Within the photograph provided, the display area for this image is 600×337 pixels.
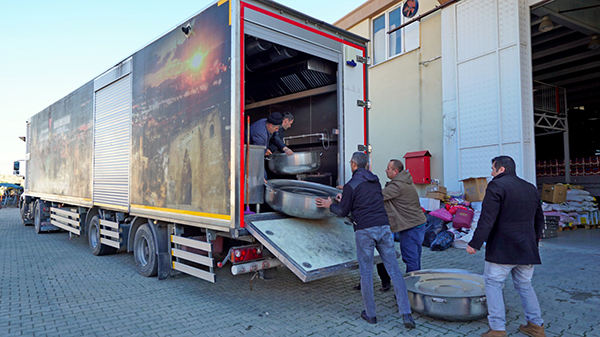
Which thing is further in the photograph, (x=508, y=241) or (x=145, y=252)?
(x=145, y=252)

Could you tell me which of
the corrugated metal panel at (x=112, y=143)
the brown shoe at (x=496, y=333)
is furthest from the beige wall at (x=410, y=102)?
the corrugated metal panel at (x=112, y=143)

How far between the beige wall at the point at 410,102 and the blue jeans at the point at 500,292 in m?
6.99

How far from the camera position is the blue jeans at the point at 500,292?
10.5ft

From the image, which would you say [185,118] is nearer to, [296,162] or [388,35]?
[296,162]

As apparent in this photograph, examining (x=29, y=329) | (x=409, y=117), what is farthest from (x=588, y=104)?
(x=29, y=329)

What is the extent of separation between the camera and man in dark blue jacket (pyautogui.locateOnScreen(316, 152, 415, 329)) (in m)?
3.54

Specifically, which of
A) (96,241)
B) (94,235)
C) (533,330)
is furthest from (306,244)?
(94,235)

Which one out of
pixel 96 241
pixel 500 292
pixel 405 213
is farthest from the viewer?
pixel 96 241

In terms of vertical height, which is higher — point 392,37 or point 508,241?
point 392,37

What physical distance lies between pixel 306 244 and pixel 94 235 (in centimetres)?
529

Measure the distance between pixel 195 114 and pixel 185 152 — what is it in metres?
0.49

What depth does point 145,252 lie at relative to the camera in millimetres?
5727

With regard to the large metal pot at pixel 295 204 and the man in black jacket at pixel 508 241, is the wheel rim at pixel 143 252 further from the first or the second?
the man in black jacket at pixel 508 241

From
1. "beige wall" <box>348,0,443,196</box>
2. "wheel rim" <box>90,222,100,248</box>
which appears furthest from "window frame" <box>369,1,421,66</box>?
"wheel rim" <box>90,222,100,248</box>
